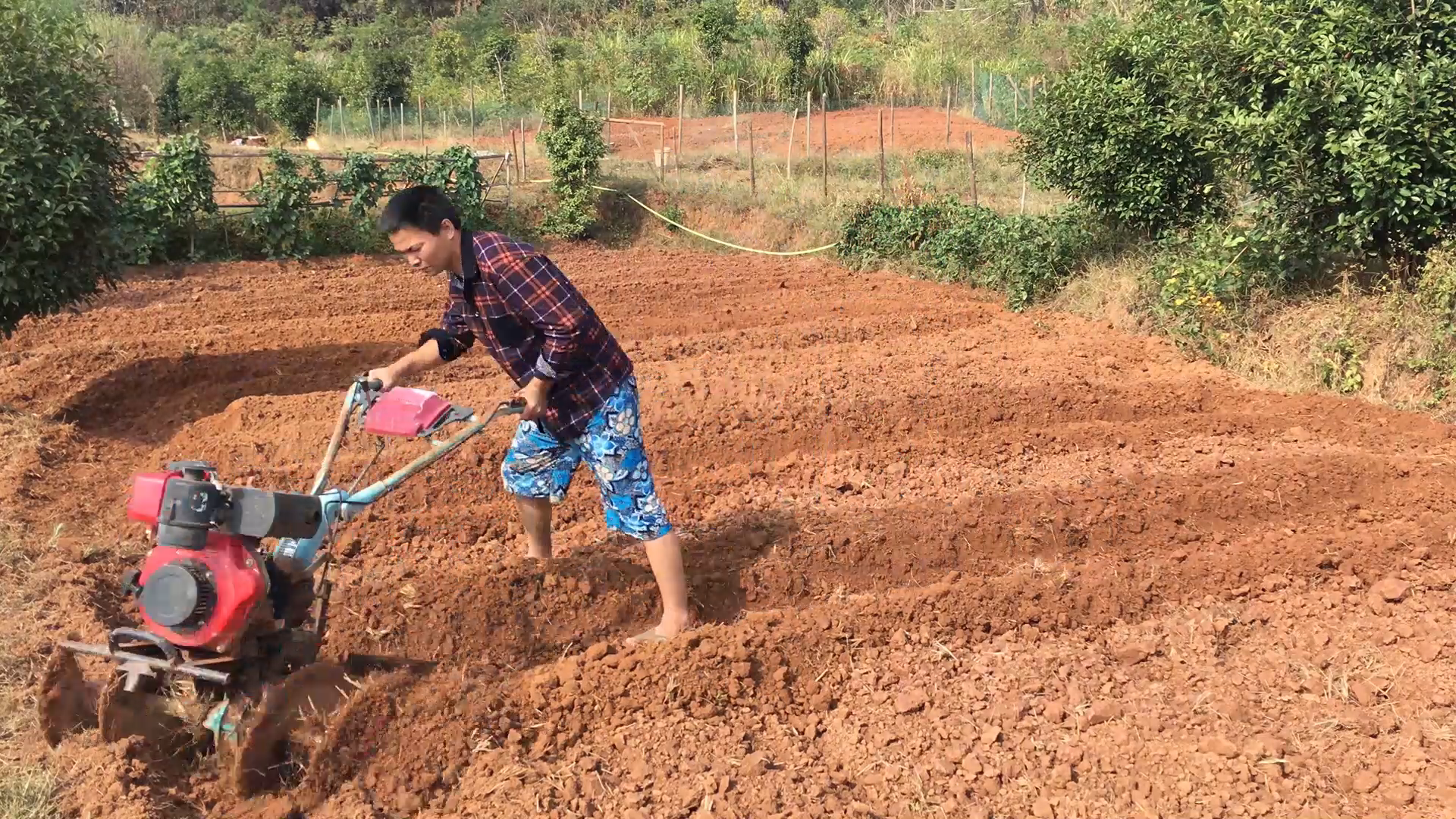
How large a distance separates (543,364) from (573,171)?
1256 centimetres

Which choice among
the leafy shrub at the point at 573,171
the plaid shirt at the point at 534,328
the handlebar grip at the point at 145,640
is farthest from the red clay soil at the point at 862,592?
the leafy shrub at the point at 573,171

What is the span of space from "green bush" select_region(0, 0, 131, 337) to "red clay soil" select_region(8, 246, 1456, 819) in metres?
0.77

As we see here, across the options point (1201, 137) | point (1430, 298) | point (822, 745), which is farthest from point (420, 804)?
point (1201, 137)

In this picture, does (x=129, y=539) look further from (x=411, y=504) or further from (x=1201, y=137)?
(x=1201, y=137)

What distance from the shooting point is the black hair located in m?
3.34

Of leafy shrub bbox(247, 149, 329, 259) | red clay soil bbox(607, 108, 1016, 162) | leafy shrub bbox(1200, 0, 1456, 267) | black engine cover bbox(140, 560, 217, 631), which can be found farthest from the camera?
red clay soil bbox(607, 108, 1016, 162)

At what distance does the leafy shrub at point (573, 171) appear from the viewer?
15.4 meters

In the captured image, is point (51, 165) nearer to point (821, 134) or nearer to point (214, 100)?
point (821, 134)

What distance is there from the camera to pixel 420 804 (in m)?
3.05

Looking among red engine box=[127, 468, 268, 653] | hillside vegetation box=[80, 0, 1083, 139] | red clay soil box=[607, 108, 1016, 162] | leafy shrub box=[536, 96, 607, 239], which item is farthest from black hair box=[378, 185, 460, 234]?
hillside vegetation box=[80, 0, 1083, 139]

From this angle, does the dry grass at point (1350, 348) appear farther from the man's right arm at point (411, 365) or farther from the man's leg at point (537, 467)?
the man's right arm at point (411, 365)

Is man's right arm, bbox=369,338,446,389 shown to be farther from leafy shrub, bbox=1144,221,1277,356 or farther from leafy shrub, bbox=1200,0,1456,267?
leafy shrub, bbox=1144,221,1277,356

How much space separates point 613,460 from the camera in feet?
12.5

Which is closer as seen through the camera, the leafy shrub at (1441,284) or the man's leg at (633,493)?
the man's leg at (633,493)
